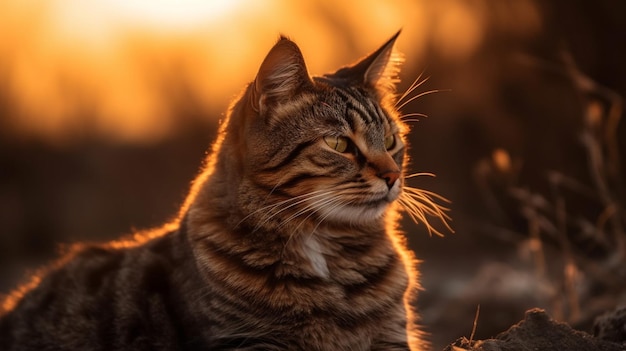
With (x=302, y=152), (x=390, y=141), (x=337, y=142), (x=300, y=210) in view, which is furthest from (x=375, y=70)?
(x=300, y=210)

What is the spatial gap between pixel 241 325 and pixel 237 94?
44.4 inches

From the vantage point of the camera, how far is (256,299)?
3.32 meters

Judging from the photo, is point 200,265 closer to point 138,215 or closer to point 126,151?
point 138,215

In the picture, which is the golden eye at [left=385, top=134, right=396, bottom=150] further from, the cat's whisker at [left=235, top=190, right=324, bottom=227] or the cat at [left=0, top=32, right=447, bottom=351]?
the cat's whisker at [left=235, top=190, right=324, bottom=227]

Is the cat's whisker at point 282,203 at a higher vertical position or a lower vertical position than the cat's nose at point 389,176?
lower

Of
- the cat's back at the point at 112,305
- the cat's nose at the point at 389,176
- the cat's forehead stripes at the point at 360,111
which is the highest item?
the cat's forehead stripes at the point at 360,111

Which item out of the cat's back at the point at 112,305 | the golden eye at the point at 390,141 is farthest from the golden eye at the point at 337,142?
the cat's back at the point at 112,305

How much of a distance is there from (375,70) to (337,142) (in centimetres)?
68

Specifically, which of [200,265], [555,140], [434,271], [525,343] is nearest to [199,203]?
[200,265]

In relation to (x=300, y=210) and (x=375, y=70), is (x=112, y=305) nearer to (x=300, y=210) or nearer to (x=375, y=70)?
(x=300, y=210)

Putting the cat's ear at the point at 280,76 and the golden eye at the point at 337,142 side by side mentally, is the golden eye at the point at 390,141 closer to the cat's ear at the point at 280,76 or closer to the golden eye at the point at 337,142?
the golden eye at the point at 337,142

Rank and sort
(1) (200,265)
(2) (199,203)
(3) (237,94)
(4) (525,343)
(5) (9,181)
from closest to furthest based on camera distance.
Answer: (4) (525,343), (1) (200,265), (2) (199,203), (3) (237,94), (5) (9,181)

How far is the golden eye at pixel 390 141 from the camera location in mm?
3773

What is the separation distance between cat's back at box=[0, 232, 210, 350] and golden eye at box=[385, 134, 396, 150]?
98cm
